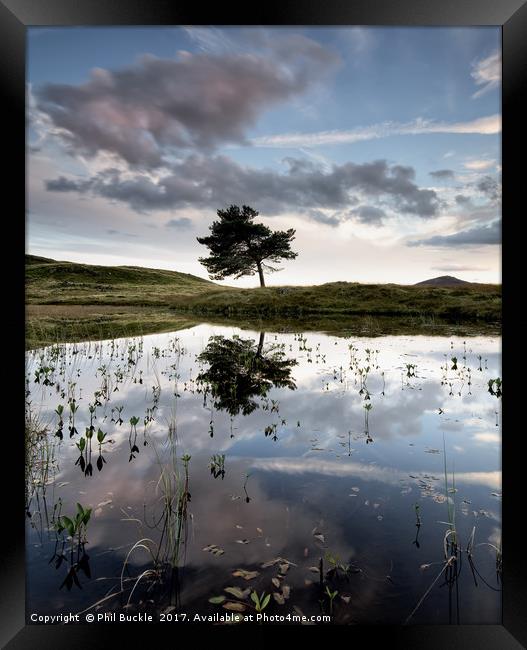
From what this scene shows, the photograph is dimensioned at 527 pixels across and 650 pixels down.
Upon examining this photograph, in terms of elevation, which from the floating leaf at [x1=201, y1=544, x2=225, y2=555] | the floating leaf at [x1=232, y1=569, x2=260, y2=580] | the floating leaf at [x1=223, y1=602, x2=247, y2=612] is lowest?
the floating leaf at [x1=223, y1=602, x2=247, y2=612]

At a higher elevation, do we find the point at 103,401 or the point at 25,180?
the point at 25,180

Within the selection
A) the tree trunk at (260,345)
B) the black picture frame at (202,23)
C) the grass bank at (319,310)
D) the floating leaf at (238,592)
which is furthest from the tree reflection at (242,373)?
the grass bank at (319,310)

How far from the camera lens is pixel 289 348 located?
651 inches

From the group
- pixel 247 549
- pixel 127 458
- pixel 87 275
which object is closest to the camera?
pixel 247 549

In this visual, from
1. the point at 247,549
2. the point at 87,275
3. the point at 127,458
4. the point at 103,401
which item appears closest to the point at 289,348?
the point at 103,401

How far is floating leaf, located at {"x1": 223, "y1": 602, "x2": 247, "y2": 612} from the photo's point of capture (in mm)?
2912

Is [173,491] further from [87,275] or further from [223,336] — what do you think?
[87,275]

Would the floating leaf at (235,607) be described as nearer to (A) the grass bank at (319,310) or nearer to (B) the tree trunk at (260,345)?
(B) the tree trunk at (260,345)

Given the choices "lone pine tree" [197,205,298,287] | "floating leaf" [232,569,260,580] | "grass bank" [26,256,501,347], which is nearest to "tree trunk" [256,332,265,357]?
"grass bank" [26,256,501,347]

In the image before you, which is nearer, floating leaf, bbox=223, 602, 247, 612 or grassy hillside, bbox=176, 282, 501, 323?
floating leaf, bbox=223, 602, 247, 612

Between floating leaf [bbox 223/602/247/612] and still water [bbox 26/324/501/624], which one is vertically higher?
still water [bbox 26/324/501/624]

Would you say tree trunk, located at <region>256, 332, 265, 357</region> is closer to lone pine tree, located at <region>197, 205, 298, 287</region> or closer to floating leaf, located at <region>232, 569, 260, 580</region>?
floating leaf, located at <region>232, 569, 260, 580</region>

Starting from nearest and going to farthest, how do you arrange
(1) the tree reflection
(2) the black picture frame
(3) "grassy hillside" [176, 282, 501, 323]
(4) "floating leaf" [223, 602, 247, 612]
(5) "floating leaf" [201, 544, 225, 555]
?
(2) the black picture frame → (4) "floating leaf" [223, 602, 247, 612] → (5) "floating leaf" [201, 544, 225, 555] → (1) the tree reflection → (3) "grassy hillside" [176, 282, 501, 323]
